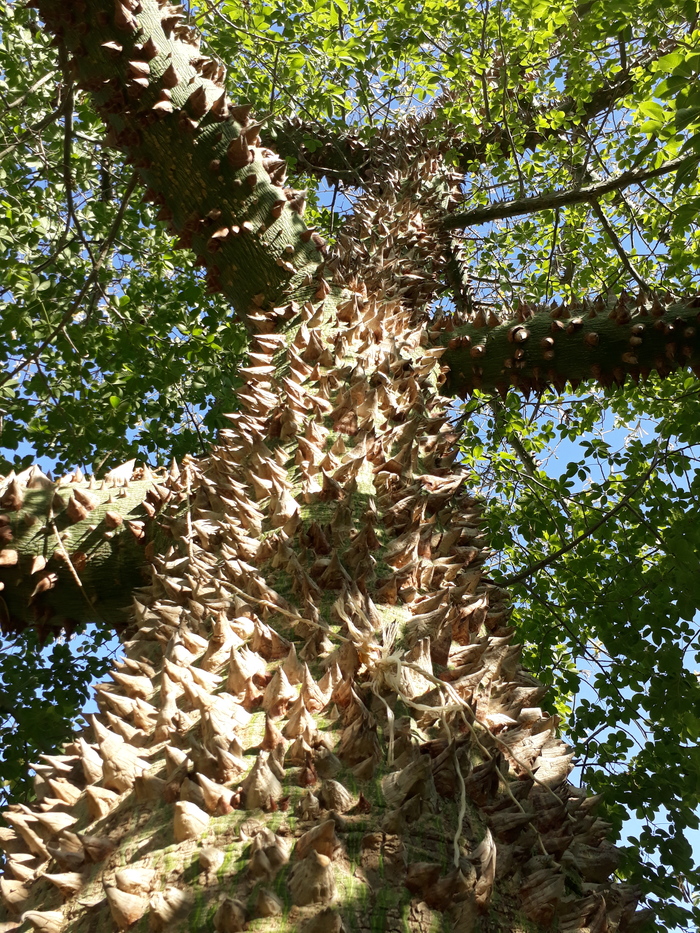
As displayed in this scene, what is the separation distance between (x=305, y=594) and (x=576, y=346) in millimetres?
2385

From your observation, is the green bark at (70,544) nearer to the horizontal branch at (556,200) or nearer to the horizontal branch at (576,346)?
the horizontal branch at (576,346)

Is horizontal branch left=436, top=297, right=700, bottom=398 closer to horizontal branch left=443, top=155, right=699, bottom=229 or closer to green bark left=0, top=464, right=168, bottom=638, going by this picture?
horizontal branch left=443, top=155, right=699, bottom=229

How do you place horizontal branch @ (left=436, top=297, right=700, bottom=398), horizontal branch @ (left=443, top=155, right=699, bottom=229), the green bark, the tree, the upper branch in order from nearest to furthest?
1. the tree
2. the green bark
3. the upper branch
4. horizontal branch @ (left=436, top=297, right=700, bottom=398)
5. horizontal branch @ (left=443, top=155, right=699, bottom=229)

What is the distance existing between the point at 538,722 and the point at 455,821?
513mm

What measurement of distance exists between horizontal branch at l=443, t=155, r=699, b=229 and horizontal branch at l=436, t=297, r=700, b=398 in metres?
1.35

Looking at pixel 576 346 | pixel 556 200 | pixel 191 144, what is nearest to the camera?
pixel 191 144

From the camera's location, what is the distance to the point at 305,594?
1.82 metres

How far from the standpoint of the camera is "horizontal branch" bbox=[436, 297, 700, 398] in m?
3.56

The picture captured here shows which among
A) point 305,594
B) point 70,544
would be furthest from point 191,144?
point 305,594

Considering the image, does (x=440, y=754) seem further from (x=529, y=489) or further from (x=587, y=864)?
(x=529, y=489)

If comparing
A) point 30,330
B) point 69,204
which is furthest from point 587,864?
point 30,330

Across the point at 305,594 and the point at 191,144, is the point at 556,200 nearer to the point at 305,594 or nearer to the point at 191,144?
the point at 191,144

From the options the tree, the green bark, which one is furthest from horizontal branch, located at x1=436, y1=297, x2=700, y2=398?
the green bark

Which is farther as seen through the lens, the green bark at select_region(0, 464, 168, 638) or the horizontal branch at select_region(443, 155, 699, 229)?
the horizontal branch at select_region(443, 155, 699, 229)
